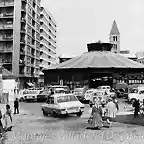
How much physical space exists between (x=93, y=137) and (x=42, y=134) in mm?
2512

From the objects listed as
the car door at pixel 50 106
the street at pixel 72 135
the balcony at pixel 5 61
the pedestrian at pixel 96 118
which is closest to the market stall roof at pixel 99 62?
the balcony at pixel 5 61

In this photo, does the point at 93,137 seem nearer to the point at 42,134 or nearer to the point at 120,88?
the point at 42,134

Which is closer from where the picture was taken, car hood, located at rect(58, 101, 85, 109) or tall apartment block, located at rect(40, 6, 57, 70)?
car hood, located at rect(58, 101, 85, 109)

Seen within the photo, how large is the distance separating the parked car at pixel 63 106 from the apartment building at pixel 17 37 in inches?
1777

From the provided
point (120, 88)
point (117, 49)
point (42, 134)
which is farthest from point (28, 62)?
point (117, 49)

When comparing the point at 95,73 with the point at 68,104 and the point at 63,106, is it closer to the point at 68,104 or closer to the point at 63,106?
the point at 68,104

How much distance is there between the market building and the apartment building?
1094 centimetres

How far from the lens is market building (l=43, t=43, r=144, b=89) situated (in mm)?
54375

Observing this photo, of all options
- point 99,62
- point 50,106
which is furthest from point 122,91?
point 50,106

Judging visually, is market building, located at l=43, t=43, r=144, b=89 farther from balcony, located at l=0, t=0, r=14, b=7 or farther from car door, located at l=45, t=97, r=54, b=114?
car door, located at l=45, t=97, r=54, b=114

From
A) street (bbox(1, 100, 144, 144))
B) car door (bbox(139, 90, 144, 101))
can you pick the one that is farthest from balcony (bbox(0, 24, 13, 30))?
street (bbox(1, 100, 144, 144))

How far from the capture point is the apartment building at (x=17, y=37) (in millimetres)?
64438

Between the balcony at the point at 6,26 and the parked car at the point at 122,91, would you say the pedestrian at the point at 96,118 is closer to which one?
the parked car at the point at 122,91

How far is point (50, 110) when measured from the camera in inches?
816
